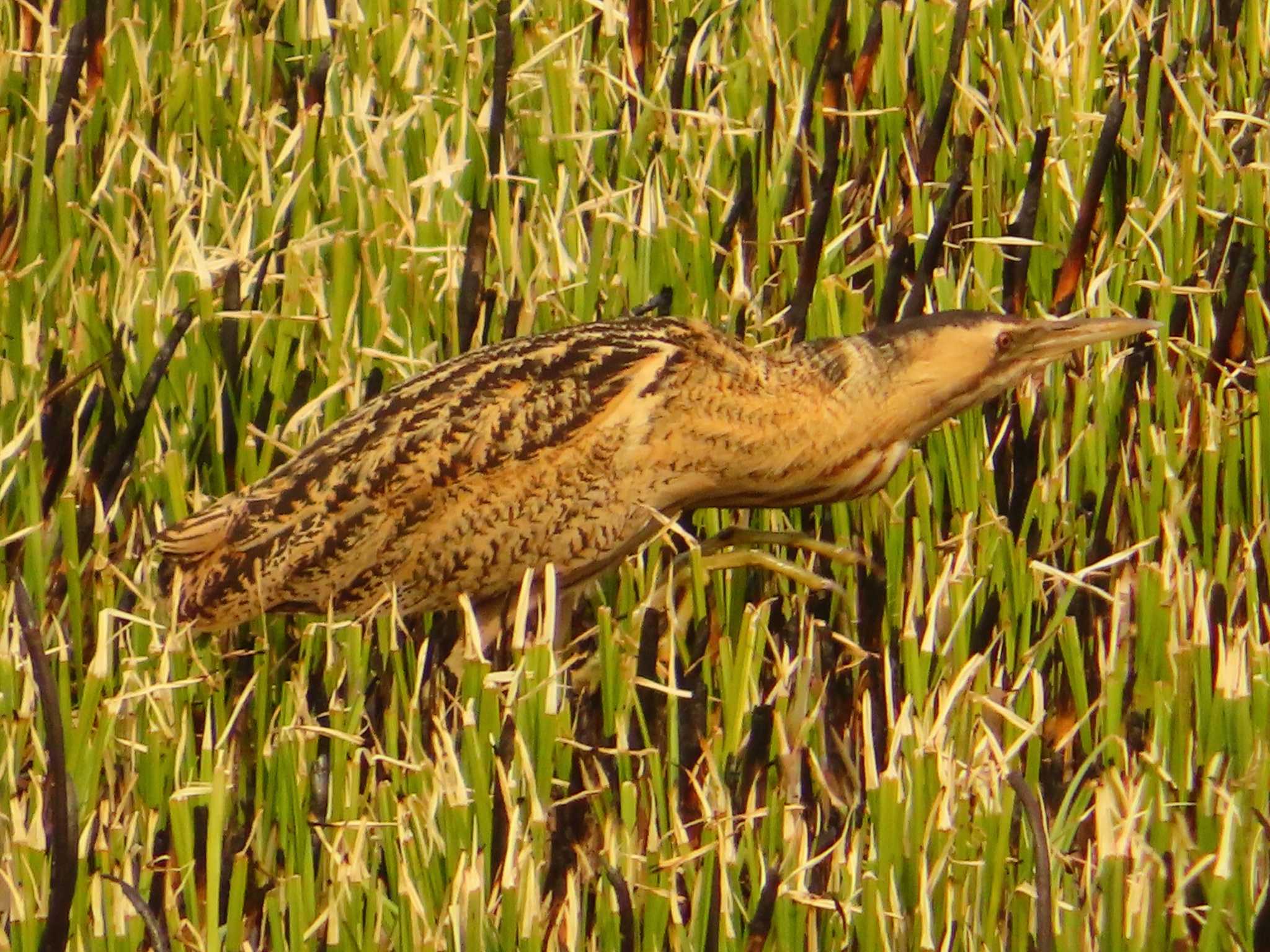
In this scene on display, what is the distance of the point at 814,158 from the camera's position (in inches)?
135

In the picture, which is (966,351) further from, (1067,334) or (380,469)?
(380,469)

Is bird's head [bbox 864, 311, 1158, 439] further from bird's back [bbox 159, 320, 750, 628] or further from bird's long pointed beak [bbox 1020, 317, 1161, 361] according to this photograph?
bird's back [bbox 159, 320, 750, 628]

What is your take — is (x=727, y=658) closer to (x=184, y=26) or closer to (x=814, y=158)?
(x=814, y=158)

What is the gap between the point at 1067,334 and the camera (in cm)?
281

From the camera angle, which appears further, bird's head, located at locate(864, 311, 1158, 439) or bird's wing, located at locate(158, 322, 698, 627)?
bird's head, located at locate(864, 311, 1158, 439)

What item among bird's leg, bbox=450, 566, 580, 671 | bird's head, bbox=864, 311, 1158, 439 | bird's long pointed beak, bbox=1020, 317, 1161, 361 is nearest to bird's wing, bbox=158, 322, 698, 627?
bird's leg, bbox=450, 566, 580, 671

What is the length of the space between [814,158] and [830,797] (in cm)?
132

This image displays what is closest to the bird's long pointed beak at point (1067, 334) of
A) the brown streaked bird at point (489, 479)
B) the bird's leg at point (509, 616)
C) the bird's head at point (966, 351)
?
the bird's head at point (966, 351)

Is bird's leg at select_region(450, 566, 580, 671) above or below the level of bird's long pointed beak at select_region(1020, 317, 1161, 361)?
below

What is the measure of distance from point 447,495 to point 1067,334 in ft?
2.47

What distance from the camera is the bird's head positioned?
2.80 meters

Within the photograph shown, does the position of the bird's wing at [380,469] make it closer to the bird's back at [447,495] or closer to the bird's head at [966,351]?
the bird's back at [447,495]

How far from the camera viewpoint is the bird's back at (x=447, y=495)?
2.66m

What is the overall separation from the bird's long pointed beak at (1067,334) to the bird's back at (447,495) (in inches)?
16.8
